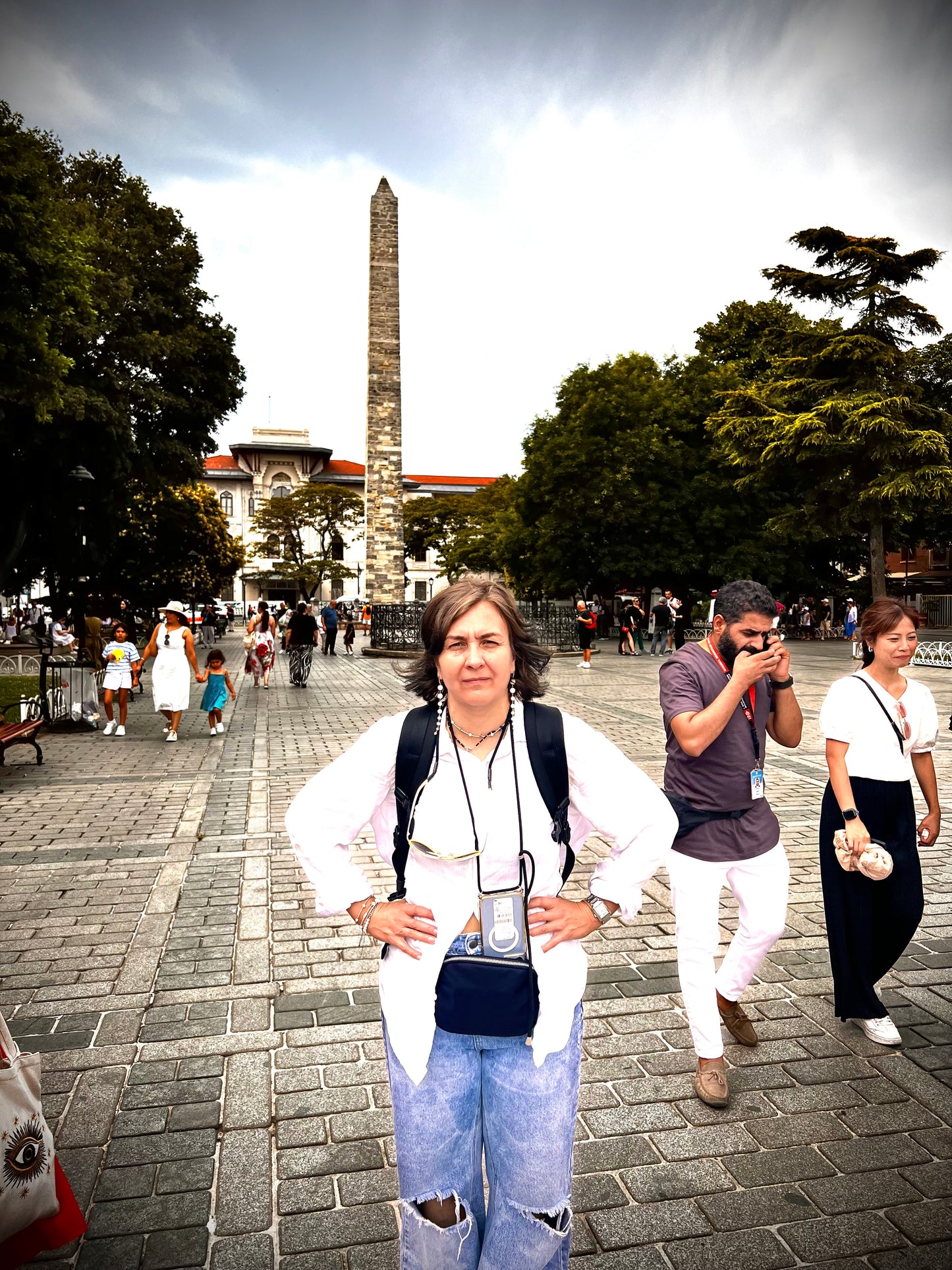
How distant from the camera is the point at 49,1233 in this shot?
2.46m

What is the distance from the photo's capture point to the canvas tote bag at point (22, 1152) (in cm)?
231

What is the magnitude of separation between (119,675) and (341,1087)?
1049 cm

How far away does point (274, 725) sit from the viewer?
14.3 m

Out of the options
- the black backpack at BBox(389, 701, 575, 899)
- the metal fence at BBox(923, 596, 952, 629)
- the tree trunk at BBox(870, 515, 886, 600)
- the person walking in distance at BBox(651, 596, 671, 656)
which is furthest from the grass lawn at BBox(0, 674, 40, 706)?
the metal fence at BBox(923, 596, 952, 629)

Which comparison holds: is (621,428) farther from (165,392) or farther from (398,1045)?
(398,1045)

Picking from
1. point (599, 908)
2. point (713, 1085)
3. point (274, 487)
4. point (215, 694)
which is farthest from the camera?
point (274, 487)

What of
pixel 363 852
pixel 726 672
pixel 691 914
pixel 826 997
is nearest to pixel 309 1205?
pixel 691 914

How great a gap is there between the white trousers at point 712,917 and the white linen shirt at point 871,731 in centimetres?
59

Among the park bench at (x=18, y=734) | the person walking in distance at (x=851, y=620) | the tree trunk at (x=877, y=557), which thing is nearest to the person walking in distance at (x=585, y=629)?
the tree trunk at (x=877, y=557)

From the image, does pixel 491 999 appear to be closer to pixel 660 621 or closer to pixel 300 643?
pixel 300 643

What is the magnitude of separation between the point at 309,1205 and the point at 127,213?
27.1 meters

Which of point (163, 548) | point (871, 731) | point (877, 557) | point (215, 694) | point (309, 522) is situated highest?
point (309, 522)

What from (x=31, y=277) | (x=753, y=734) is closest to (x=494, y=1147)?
(x=753, y=734)

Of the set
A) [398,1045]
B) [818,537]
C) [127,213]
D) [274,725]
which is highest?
[127,213]
